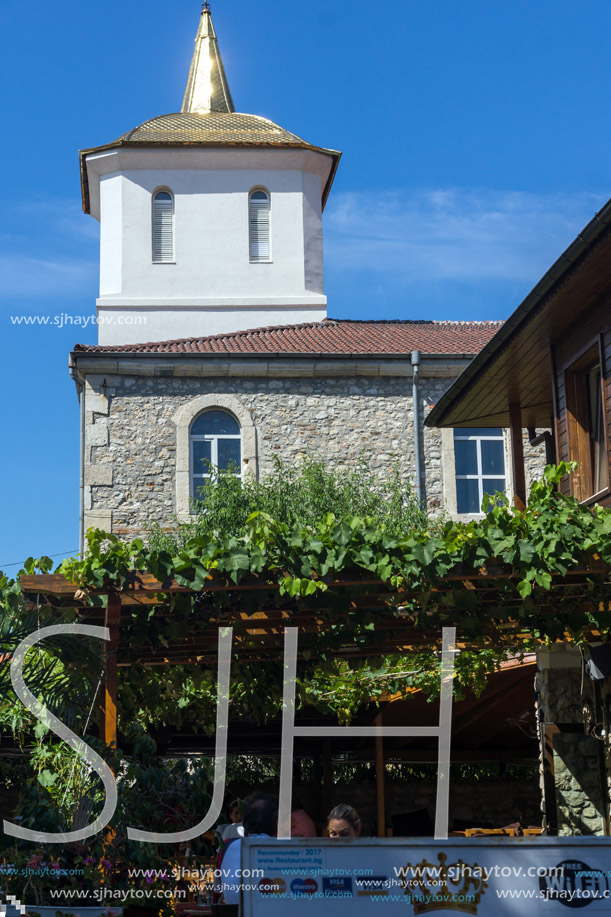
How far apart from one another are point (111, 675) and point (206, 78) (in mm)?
27124

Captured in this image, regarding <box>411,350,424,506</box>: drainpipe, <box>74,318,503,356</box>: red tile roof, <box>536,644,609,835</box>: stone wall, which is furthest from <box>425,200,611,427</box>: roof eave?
<box>74,318,503,356</box>: red tile roof

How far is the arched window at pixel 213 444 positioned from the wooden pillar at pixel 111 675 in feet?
44.9

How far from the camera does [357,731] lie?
43.8ft

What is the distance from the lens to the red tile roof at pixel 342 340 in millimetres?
21906

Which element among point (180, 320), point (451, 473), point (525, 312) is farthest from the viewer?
point (180, 320)

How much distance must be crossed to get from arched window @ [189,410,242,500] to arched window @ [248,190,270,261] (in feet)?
25.2

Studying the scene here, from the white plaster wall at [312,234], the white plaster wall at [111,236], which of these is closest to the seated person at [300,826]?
the white plaster wall at [111,236]

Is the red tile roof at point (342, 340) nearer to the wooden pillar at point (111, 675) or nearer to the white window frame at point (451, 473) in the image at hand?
the white window frame at point (451, 473)

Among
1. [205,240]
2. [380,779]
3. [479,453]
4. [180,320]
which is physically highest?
[205,240]

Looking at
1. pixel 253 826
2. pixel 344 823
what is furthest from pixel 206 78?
pixel 253 826

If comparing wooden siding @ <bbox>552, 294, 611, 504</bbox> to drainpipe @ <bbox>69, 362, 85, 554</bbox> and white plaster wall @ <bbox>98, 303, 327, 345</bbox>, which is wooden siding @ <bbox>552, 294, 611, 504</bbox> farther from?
white plaster wall @ <bbox>98, 303, 327, 345</bbox>

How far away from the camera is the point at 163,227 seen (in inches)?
1110

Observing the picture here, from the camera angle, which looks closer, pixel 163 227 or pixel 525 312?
pixel 525 312

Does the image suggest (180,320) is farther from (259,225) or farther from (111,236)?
(259,225)
